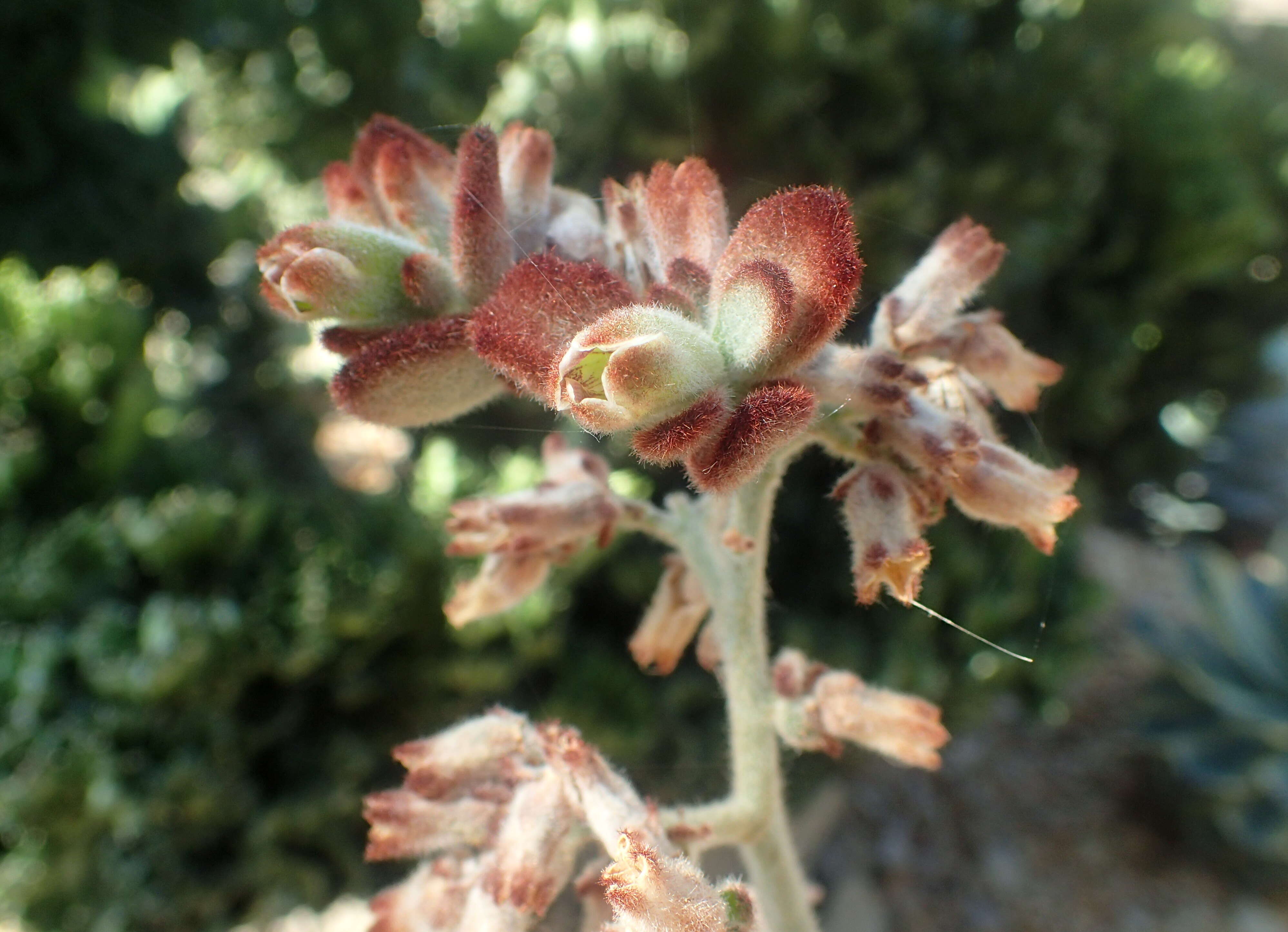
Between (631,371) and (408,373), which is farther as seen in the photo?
(408,373)

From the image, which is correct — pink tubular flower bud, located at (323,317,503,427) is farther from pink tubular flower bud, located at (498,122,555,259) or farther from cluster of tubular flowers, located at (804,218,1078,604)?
cluster of tubular flowers, located at (804,218,1078,604)

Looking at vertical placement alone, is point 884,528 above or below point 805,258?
below

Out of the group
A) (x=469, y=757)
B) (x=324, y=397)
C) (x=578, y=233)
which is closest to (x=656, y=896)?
(x=469, y=757)

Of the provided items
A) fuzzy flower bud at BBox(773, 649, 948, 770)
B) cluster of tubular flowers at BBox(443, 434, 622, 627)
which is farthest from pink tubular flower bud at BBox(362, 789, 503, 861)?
fuzzy flower bud at BBox(773, 649, 948, 770)

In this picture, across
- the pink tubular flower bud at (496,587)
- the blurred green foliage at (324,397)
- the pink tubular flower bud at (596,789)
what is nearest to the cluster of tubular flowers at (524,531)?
the pink tubular flower bud at (496,587)

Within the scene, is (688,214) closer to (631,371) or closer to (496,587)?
(631,371)

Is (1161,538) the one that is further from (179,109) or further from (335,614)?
(179,109)

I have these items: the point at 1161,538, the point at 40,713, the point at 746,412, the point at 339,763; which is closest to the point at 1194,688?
the point at 1161,538
